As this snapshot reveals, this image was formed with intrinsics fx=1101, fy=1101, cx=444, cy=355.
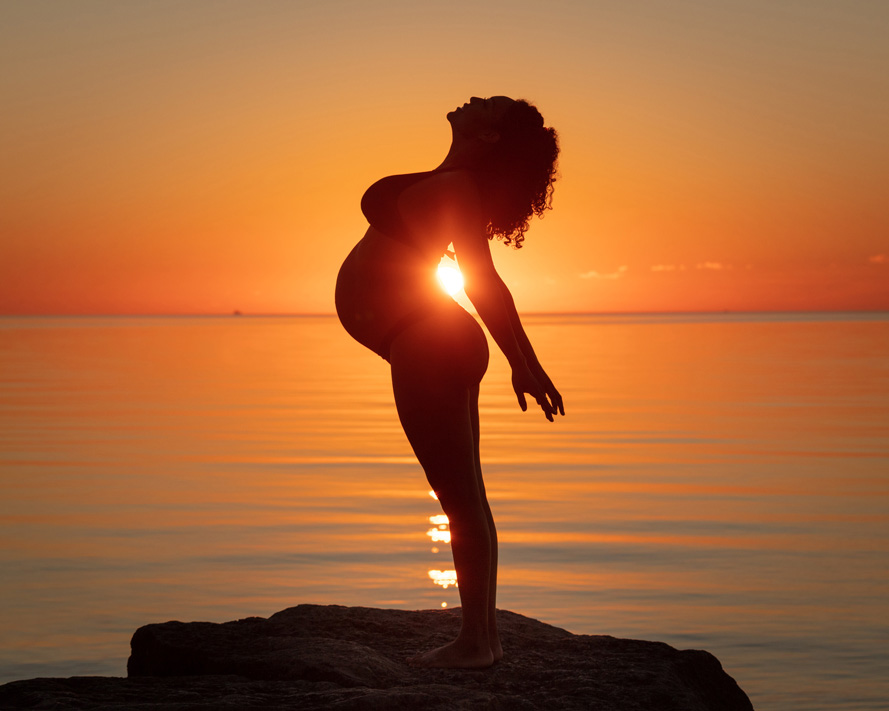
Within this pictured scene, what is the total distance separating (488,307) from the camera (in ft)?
13.7

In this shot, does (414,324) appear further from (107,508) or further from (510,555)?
(107,508)

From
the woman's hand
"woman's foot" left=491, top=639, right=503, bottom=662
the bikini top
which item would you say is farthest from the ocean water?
the bikini top

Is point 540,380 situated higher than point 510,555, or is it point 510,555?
point 540,380

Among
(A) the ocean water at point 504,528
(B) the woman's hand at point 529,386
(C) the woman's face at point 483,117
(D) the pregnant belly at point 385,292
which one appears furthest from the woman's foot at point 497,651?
(A) the ocean water at point 504,528

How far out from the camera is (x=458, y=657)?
445 centimetres

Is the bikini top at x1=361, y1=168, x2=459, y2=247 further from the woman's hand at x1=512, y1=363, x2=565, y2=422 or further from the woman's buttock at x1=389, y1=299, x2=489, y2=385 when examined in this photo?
the woman's hand at x1=512, y1=363, x2=565, y2=422

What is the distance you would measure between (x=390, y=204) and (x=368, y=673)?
5.99 feet

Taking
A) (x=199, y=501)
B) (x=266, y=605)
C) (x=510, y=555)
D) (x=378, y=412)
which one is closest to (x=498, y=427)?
(x=378, y=412)

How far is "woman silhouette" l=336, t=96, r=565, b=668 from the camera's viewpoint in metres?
4.25

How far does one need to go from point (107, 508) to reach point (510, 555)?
493cm

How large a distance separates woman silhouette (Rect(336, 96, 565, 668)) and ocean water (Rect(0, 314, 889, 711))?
3222 mm

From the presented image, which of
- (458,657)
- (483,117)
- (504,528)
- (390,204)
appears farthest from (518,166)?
(504,528)

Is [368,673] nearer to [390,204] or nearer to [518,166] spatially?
[390,204]

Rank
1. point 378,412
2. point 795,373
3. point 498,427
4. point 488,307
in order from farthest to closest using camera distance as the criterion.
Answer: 1. point 795,373
2. point 378,412
3. point 498,427
4. point 488,307
